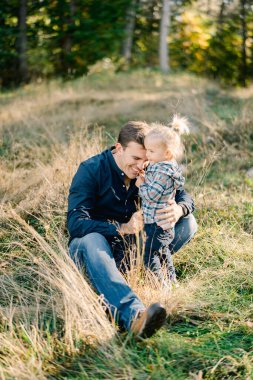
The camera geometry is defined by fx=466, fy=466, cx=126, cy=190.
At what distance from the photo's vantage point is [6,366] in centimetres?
251

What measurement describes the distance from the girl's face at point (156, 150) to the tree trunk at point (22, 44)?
12.2 metres

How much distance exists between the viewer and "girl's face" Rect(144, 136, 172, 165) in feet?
10.7

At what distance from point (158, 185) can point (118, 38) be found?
13.0 meters

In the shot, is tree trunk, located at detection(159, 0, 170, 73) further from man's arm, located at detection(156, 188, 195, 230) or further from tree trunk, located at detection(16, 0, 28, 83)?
man's arm, located at detection(156, 188, 195, 230)

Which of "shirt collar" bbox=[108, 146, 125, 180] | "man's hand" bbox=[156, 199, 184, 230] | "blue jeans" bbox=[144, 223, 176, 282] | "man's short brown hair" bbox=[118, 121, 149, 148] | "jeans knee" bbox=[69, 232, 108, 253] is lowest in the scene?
"blue jeans" bbox=[144, 223, 176, 282]

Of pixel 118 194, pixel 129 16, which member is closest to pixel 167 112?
pixel 118 194

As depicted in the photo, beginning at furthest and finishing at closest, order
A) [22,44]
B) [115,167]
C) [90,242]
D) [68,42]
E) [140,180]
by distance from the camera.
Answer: [68,42]
[22,44]
[115,167]
[140,180]
[90,242]

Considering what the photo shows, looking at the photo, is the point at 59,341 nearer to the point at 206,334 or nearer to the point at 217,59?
the point at 206,334

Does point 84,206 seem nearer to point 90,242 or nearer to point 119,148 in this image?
point 90,242

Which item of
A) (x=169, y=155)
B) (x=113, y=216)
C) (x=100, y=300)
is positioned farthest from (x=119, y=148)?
(x=100, y=300)

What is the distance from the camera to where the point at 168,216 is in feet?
11.1

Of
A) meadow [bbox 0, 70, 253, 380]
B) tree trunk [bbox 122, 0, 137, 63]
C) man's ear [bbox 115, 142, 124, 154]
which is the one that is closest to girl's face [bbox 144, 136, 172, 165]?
man's ear [bbox 115, 142, 124, 154]

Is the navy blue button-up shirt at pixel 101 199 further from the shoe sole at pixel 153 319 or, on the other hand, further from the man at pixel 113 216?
the shoe sole at pixel 153 319

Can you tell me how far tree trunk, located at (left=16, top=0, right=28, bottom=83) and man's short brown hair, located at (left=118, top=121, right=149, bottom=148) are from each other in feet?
39.3
